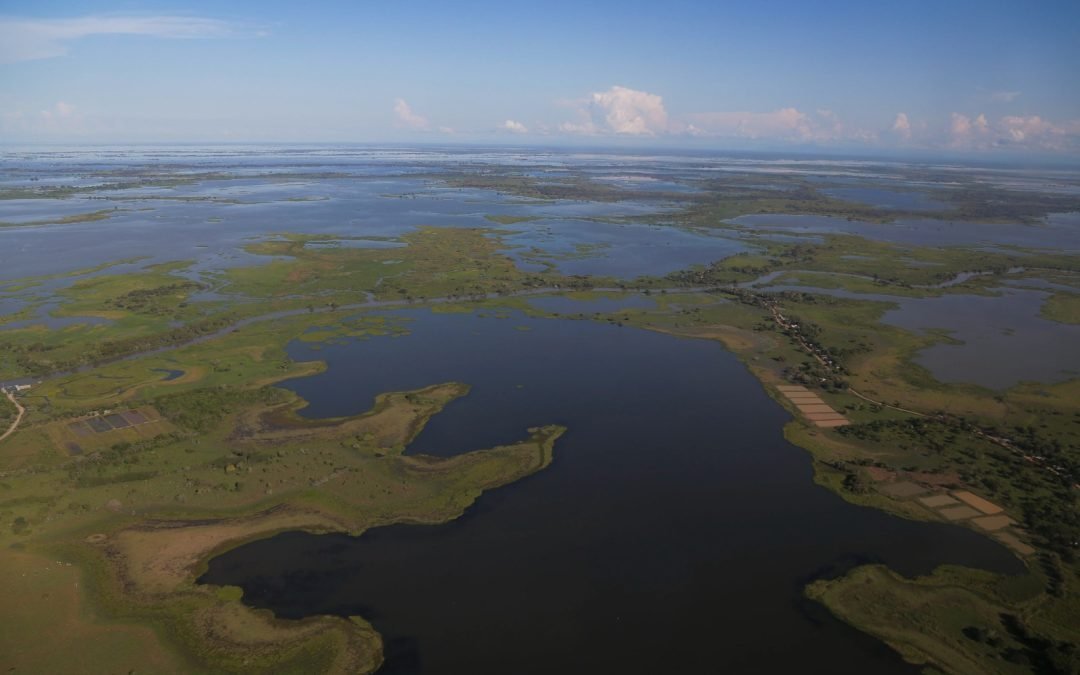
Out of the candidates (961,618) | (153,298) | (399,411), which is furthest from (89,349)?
(961,618)

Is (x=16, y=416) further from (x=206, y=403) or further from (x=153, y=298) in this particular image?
(x=153, y=298)

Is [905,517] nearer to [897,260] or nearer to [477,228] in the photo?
[897,260]

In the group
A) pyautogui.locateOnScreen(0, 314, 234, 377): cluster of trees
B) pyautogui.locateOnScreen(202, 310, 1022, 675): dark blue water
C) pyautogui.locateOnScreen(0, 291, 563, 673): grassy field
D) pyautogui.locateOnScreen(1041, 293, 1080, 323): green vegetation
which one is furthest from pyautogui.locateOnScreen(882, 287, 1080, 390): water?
pyautogui.locateOnScreen(0, 314, 234, 377): cluster of trees

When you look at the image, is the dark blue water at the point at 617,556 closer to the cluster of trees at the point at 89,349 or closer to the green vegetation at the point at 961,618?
the green vegetation at the point at 961,618

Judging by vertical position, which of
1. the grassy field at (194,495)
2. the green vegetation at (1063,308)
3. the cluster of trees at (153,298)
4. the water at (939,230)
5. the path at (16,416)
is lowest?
the grassy field at (194,495)

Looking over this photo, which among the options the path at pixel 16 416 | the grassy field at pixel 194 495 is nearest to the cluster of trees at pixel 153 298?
the grassy field at pixel 194 495

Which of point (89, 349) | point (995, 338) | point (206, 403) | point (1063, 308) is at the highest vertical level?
point (1063, 308)
